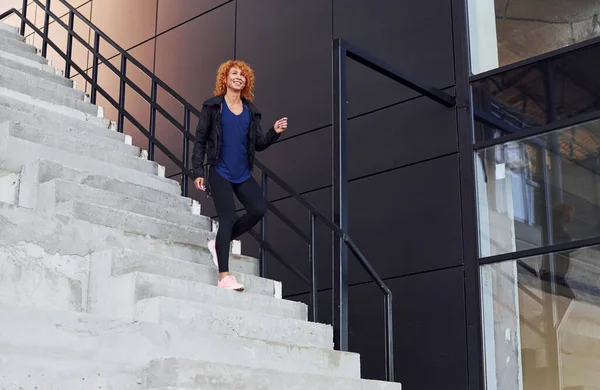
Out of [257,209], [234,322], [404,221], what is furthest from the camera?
[404,221]

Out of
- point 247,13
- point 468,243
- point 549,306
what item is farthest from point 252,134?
point 247,13

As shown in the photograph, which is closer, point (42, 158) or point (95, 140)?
point (42, 158)

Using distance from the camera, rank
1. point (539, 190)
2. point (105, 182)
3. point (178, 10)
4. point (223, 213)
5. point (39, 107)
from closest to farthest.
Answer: point (223, 213) → point (105, 182) → point (539, 190) → point (39, 107) → point (178, 10)

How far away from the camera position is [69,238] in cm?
596

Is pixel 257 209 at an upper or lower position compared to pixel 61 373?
upper

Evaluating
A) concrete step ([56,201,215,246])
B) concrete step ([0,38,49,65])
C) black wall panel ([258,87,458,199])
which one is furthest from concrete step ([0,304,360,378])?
concrete step ([0,38,49,65])

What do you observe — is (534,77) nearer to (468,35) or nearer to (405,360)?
(468,35)

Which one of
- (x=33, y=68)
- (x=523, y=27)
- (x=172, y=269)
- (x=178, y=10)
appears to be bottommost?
(x=172, y=269)

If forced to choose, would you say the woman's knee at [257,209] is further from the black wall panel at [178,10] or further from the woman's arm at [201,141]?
the black wall panel at [178,10]

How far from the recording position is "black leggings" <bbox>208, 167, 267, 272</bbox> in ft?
21.5

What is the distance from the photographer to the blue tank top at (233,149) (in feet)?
22.4

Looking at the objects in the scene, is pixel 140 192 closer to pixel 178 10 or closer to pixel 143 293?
pixel 143 293

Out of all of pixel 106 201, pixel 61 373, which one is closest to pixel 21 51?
pixel 106 201

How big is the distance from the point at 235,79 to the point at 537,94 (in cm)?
293
